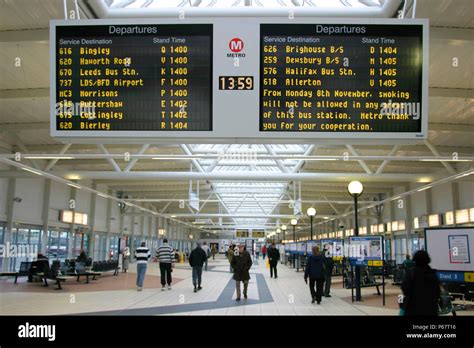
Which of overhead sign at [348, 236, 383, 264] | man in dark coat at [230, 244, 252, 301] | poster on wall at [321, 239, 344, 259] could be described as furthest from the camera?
poster on wall at [321, 239, 344, 259]

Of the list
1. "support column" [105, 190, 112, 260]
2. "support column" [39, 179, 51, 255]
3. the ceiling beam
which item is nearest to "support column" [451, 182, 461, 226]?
the ceiling beam

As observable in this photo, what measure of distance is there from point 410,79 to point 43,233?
24111 millimetres

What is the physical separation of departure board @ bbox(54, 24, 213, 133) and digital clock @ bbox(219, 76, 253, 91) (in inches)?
8.0

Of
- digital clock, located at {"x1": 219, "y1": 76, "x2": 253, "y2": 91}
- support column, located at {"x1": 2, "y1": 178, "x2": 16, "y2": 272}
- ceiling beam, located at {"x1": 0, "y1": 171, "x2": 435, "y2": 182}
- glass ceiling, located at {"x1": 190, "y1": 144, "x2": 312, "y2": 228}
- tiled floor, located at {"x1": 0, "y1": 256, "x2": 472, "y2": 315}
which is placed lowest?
tiled floor, located at {"x1": 0, "y1": 256, "x2": 472, "y2": 315}

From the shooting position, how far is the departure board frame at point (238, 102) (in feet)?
22.9

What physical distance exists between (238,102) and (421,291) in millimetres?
3546

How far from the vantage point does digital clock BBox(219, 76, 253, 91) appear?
708 centimetres

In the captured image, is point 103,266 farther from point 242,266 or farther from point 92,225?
point 242,266

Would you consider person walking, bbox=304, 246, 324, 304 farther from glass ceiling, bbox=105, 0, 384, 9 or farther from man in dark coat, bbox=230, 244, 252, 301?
glass ceiling, bbox=105, 0, 384, 9

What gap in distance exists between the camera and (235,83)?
7.11 m

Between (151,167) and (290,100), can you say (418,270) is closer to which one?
(290,100)

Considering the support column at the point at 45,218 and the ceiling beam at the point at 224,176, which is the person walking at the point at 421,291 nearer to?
the ceiling beam at the point at 224,176

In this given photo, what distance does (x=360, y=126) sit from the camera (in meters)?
6.97
